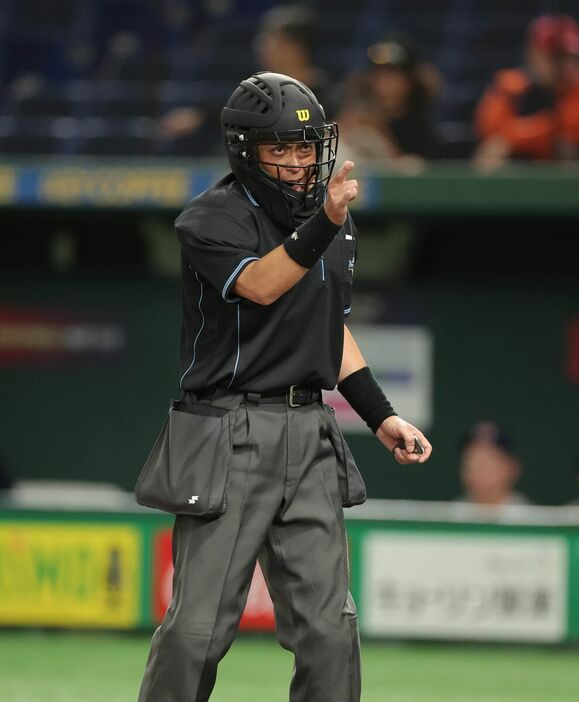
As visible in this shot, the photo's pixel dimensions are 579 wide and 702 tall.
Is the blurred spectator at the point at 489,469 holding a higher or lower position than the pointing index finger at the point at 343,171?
lower

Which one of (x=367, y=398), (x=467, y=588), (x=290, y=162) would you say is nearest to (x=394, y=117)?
(x=467, y=588)

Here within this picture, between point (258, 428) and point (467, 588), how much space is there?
11.5ft

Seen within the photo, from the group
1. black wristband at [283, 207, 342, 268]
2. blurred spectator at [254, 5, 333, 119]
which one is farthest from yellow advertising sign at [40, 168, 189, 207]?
black wristband at [283, 207, 342, 268]

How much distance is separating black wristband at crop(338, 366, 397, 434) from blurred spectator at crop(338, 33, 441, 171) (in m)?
4.17

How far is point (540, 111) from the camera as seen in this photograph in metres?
8.32

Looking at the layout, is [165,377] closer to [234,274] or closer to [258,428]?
[258,428]

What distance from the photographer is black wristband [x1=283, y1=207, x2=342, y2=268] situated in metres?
3.46

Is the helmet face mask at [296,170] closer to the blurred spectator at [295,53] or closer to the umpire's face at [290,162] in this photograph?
the umpire's face at [290,162]

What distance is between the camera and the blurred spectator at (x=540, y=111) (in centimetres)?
808

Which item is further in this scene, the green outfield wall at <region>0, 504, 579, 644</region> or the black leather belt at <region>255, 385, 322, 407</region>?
the green outfield wall at <region>0, 504, 579, 644</region>

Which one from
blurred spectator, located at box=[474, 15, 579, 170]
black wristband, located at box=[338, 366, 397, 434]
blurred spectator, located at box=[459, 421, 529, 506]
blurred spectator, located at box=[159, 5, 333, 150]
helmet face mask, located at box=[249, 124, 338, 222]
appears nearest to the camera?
helmet face mask, located at box=[249, 124, 338, 222]

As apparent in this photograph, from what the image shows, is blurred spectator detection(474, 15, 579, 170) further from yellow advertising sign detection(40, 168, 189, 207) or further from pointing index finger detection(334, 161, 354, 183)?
pointing index finger detection(334, 161, 354, 183)

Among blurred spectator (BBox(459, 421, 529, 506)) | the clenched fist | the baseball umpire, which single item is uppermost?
the clenched fist

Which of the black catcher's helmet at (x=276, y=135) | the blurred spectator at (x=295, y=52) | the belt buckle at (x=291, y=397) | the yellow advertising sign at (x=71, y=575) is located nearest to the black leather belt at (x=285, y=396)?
the belt buckle at (x=291, y=397)
